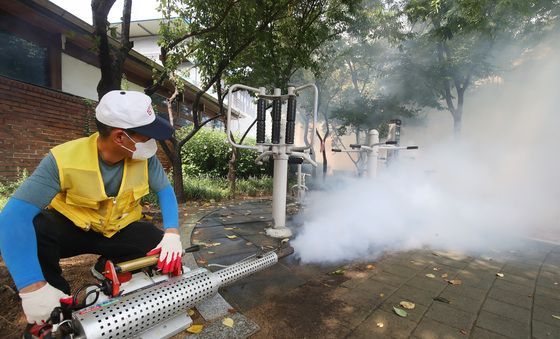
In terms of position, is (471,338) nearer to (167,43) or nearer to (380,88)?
(167,43)

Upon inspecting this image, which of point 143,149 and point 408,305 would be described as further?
point 408,305

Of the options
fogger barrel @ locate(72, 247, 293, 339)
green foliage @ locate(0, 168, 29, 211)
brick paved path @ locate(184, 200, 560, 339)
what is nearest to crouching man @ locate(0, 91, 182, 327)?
fogger barrel @ locate(72, 247, 293, 339)

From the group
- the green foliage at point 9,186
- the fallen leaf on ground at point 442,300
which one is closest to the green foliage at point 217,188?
the green foliage at point 9,186

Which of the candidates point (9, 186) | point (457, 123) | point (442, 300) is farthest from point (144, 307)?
point (457, 123)

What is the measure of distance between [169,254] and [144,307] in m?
0.47

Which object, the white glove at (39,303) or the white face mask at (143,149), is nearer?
the white glove at (39,303)

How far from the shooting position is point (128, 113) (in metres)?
1.72

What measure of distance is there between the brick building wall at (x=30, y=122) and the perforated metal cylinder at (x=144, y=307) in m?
5.61

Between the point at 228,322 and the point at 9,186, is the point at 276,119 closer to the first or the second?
the point at 228,322

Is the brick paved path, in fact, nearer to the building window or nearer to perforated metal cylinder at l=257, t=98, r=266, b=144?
perforated metal cylinder at l=257, t=98, r=266, b=144

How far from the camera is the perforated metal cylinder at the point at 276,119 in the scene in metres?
3.74

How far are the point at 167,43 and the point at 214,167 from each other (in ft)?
17.3

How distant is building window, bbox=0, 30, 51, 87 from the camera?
525cm

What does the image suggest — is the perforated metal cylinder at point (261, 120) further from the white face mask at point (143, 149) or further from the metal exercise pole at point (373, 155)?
the metal exercise pole at point (373, 155)
